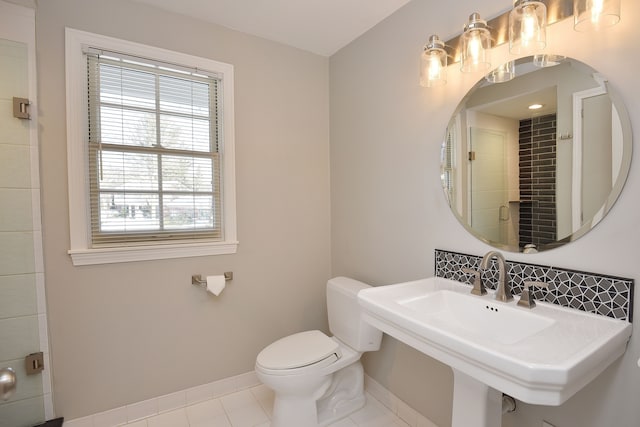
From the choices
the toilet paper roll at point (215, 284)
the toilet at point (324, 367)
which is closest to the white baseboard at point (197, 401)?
the toilet at point (324, 367)

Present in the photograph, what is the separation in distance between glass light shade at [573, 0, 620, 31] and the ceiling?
97cm

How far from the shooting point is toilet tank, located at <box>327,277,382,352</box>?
1.94 metres

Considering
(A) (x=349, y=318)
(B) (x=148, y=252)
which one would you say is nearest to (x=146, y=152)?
(B) (x=148, y=252)

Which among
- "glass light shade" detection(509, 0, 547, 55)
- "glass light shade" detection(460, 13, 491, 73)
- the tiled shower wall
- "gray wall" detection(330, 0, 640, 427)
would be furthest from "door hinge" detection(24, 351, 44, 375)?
"glass light shade" detection(509, 0, 547, 55)

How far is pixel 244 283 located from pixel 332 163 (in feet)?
3.78

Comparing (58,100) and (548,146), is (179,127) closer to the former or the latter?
(58,100)

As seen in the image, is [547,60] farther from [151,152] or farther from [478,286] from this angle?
[151,152]

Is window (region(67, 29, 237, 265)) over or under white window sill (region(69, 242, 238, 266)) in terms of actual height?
over

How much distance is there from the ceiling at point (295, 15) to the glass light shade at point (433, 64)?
0.47m

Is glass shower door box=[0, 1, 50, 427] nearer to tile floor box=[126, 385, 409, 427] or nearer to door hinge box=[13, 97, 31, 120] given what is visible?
door hinge box=[13, 97, 31, 120]

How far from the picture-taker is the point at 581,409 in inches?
46.8

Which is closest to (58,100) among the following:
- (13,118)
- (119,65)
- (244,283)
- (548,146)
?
(13,118)

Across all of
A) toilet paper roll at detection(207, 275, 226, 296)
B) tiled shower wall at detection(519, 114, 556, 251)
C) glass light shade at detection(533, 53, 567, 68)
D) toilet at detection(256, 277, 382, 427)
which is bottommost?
toilet at detection(256, 277, 382, 427)

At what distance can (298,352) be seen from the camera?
5.96 ft
